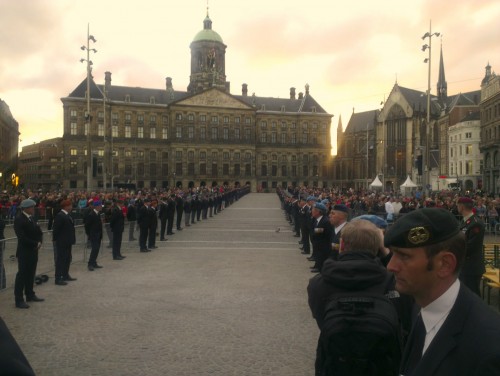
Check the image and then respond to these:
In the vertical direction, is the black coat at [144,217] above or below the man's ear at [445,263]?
below

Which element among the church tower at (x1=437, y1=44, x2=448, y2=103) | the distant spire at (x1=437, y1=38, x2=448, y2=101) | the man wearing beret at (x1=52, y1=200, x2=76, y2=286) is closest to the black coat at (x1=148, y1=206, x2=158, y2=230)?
the man wearing beret at (x1=52, y1=200, x2=76, y2=286)

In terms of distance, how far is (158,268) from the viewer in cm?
1282

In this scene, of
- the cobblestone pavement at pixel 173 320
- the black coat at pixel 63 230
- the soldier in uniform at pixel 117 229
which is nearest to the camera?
the cobblestone pavement at pixel 173 320

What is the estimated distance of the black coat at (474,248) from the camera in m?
6.71

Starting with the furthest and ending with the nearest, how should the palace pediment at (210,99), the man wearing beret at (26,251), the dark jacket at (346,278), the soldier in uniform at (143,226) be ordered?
the palace pediment at (210,99) → the soldier in uniform at (143,226) → the man wearing beret at (26,251) → the dark jacket at (346,278)

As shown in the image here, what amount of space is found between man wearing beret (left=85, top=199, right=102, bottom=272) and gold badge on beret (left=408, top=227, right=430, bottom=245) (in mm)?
11779

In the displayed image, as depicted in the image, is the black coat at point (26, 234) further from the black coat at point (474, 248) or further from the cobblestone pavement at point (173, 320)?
the black coat at point (474, 248)

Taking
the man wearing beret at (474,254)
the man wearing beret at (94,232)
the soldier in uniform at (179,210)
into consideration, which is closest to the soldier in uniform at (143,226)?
the man wearing beret at (94,232)

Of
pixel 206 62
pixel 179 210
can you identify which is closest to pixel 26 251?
pixel 179 210

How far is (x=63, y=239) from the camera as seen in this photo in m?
11.0

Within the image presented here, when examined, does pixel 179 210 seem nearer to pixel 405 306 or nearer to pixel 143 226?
pixel 143 226

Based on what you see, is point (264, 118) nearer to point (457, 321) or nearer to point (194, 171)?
point (194, 171)

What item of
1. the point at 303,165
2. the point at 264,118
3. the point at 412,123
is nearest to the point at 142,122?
the point at 264,118

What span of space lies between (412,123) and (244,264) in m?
79.7
